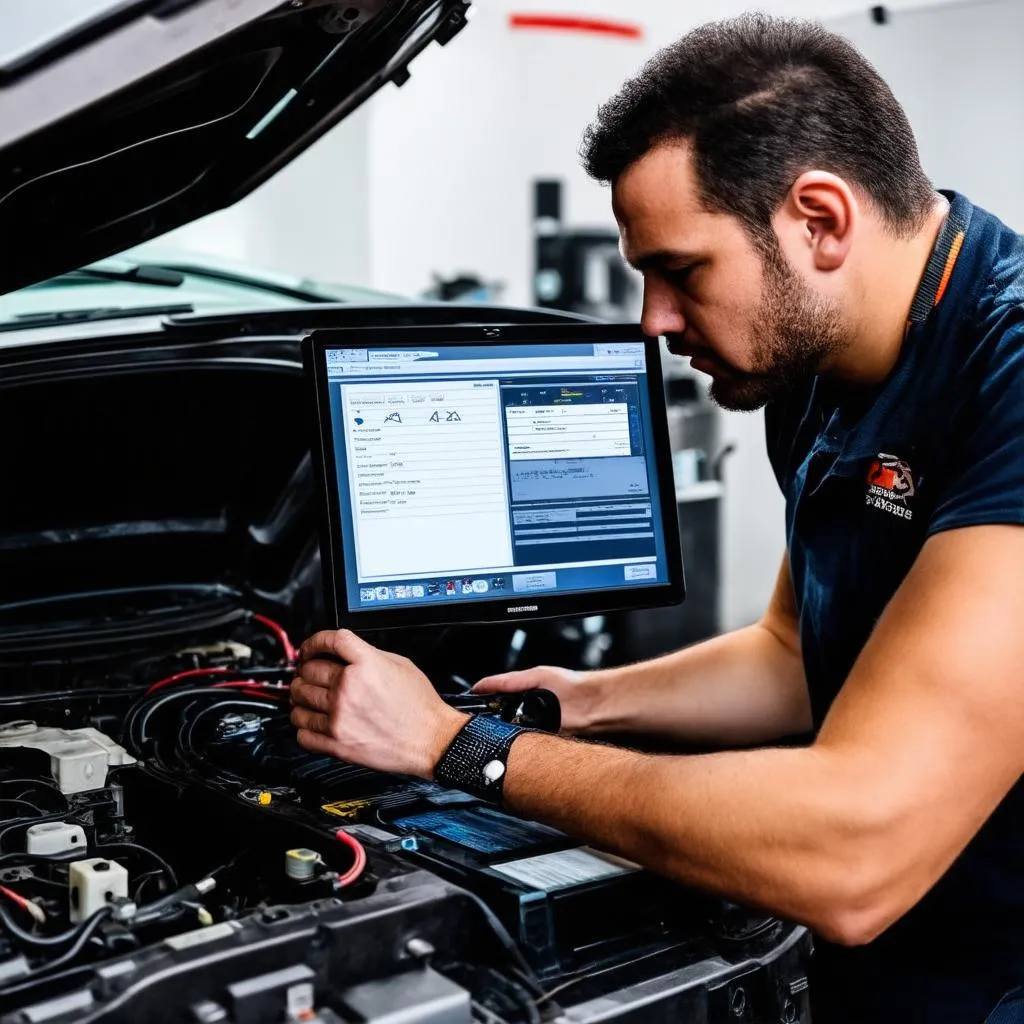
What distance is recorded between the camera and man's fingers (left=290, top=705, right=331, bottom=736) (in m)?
1.26

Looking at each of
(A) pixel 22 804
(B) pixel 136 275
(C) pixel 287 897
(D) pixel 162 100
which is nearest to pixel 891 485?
(C) pixel 287 897

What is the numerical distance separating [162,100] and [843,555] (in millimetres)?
804

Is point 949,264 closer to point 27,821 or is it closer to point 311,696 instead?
point 311,696

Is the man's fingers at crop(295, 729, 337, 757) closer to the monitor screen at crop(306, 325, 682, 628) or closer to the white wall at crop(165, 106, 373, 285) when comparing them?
the monitor screen at crop(306, 325, 682, 628)

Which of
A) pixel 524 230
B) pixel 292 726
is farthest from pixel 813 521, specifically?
pixel 524 230

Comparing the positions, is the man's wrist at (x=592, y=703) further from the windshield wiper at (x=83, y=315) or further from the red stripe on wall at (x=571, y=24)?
the red stripe on wall at (x=571, y=24)

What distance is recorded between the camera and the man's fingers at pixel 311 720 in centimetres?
126

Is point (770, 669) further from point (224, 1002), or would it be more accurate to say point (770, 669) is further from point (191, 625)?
point (224, 1002)

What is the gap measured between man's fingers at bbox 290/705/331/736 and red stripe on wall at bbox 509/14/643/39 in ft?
20.2

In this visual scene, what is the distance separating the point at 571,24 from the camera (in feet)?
22.7

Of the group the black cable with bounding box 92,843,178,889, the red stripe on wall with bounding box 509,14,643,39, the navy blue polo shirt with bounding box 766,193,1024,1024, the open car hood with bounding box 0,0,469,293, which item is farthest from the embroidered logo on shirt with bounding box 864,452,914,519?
the red stripe on wall with bounding box 509,14,643,39

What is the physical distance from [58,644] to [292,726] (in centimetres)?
41

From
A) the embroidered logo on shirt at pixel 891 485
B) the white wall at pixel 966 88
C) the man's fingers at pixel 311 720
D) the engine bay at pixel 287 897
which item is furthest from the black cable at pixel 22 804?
the white wall at pixel 966 88

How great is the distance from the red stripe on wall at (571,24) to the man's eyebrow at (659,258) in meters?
5.99
